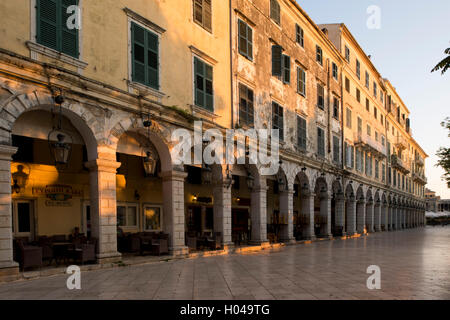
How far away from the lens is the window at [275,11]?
20.6m

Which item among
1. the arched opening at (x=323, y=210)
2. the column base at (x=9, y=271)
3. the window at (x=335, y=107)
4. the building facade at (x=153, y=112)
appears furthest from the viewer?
the window at (x=335, y=107)

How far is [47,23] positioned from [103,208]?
492 cm

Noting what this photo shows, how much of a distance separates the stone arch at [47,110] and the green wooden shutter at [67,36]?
1.26 metres

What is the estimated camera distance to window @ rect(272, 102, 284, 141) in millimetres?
20344

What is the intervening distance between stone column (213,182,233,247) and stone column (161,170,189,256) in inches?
104

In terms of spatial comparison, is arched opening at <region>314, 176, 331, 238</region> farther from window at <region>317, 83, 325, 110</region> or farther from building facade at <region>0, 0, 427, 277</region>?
window at <region>317, 83, 325, 110</region>

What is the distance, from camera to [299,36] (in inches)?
934

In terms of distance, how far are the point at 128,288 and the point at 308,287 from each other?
3.71 metres

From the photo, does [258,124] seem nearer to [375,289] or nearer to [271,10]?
[271,10]

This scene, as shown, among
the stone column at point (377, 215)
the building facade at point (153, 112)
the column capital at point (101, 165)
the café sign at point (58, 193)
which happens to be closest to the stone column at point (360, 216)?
the stone column at point (377, 215)

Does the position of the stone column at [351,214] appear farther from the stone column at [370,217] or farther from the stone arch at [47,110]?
the stone arch at [47,110]

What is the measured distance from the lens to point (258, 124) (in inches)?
748

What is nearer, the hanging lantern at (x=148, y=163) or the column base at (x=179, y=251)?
the hanging lantern at (x=148, y=163)
